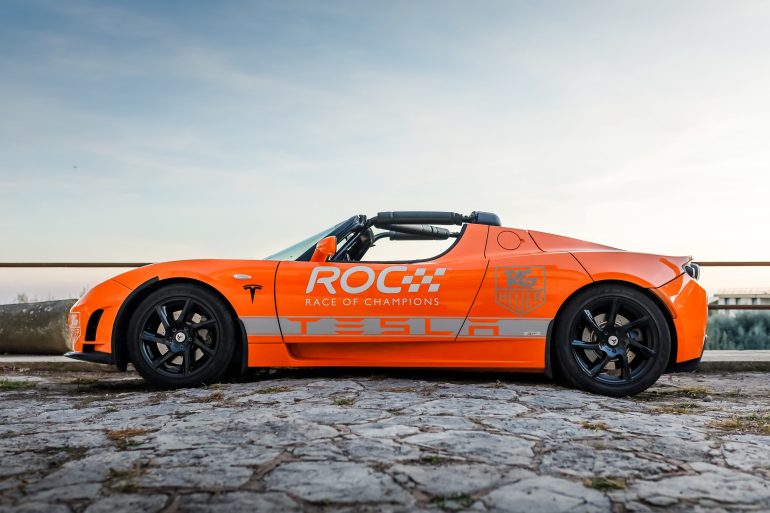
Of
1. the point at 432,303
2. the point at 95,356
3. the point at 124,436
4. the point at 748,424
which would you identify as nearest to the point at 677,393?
the point at 748,424

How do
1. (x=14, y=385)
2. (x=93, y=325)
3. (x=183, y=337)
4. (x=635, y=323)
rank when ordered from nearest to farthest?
1. (x=635, y=323)
2. (x=183, y=337)
3. (x=93, y=325)
4. (x=14, y=385)

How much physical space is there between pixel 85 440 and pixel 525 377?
321 cm

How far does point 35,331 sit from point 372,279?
18.9ft

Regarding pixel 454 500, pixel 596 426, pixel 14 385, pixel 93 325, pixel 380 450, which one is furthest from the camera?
pixel 14 385

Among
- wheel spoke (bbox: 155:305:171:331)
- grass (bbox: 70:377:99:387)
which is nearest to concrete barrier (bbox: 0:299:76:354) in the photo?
grass (bbox: 70:377:99:387)

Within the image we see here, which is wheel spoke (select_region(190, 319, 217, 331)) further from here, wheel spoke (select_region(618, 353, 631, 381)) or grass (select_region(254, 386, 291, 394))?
wheel spoke (select_region(618, 353, 631, 381))

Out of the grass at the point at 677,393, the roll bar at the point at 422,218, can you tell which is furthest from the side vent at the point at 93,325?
the grass at the point at 677,393

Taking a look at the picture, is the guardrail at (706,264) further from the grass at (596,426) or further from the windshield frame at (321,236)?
the grass at (596,426)

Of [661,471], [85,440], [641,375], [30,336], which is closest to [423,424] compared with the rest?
[661,471]

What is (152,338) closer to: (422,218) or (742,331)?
(422,218)

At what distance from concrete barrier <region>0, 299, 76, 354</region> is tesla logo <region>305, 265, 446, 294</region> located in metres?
5.14

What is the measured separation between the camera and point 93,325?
17.0 feet

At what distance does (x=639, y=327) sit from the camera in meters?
4.88

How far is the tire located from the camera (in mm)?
4812
